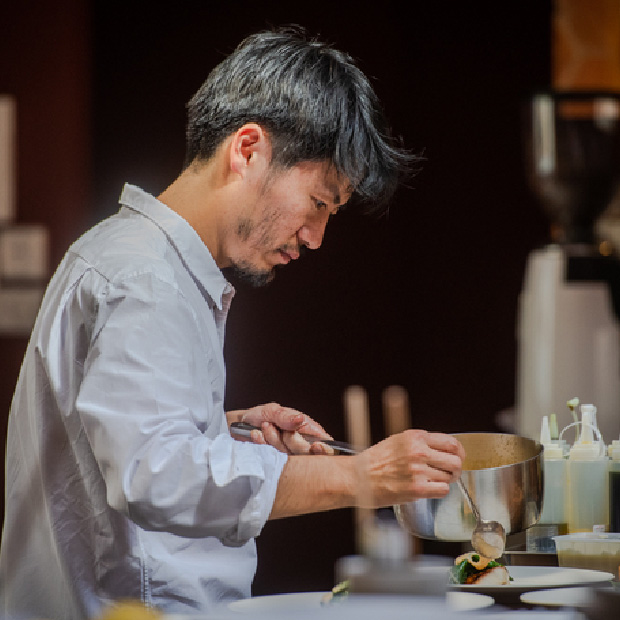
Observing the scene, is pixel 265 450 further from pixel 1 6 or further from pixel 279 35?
pixel 1 6

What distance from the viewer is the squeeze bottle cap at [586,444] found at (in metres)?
1.62

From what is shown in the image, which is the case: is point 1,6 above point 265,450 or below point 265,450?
above

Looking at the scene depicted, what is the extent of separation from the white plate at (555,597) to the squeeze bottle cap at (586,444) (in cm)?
37

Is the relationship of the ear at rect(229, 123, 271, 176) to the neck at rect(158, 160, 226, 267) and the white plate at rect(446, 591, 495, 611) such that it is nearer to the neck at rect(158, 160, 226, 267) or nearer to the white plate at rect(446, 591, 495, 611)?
the neck at rect(158, 160, 226, 267)

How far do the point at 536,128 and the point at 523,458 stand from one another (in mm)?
903

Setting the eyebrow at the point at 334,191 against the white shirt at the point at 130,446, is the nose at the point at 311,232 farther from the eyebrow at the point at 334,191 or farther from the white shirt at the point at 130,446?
the white shirt at the point at 130,446

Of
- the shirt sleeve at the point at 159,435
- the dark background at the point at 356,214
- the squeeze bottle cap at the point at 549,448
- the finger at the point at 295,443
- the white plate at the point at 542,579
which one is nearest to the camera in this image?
the shirt sleeve at the point at 159,435

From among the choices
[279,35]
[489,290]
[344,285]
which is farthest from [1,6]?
→ [279,35]

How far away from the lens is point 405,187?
10.2 feet

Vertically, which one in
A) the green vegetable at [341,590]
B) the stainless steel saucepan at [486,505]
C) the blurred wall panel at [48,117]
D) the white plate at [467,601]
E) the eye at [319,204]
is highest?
the blurred wall panel at [48,117]

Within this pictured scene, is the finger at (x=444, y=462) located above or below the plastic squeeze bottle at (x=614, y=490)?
above

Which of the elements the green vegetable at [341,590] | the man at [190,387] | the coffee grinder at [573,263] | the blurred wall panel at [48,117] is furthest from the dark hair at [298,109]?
the blurred wall panel at [48,117]

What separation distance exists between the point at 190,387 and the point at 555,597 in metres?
0.53

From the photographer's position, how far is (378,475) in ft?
3.90
